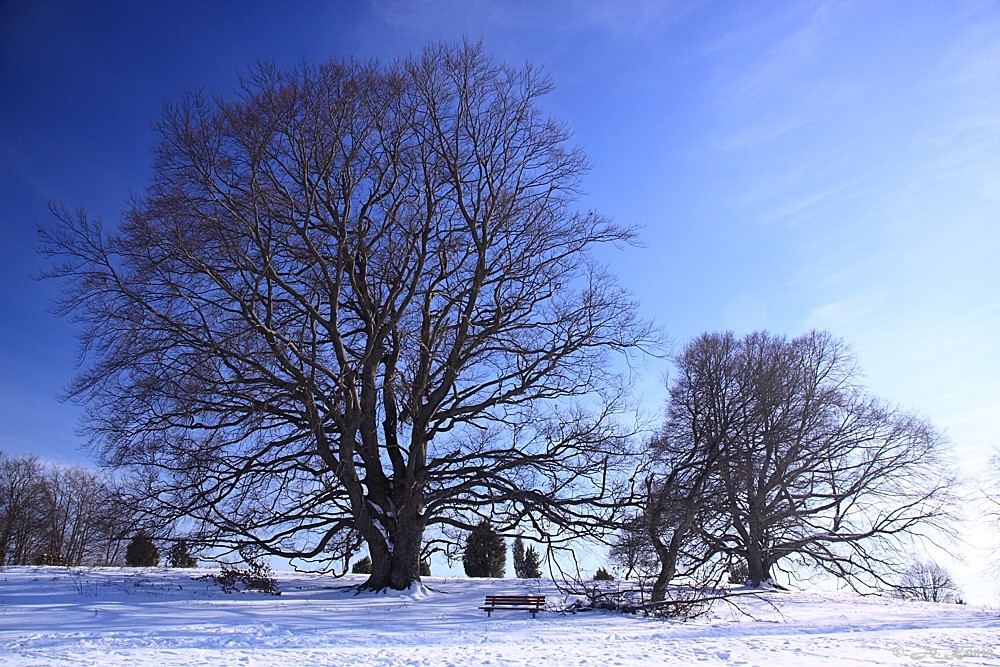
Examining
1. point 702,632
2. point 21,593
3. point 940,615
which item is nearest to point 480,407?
point 702,632

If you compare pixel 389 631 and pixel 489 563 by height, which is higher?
pixel 489 563

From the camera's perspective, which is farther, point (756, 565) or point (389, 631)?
point (756, 565)

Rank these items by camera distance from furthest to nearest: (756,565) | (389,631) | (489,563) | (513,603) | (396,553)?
(489,563) → (756,565) → (396,553) → (513,603) → (389,631)

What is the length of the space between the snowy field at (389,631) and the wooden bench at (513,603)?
0.71 feet

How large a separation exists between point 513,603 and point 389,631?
14.5ft

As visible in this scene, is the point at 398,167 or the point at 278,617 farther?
the point at 398,167

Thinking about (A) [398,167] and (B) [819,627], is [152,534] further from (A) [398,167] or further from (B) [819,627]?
(B) [819,627]

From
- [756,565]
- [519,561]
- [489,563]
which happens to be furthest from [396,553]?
[519,561]

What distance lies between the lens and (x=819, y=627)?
48.3 ft

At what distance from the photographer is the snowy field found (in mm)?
8805

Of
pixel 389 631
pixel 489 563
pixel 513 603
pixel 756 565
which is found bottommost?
pixel 389 631

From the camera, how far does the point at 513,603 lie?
15.0 meters

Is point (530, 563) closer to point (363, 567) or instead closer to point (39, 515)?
point (363, 567)

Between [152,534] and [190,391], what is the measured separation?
187 inches
